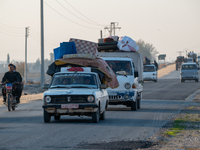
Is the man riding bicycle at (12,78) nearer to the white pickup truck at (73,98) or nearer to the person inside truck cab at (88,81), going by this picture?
the white pickup truck at (73,98)

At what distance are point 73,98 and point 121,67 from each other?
20.4 ft

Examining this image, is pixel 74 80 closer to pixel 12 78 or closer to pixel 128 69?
pixel 12 78

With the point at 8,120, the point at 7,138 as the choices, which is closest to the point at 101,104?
the point at 8,120

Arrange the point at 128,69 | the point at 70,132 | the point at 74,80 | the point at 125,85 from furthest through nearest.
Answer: the point at 128,69 < the point at 125,85 < the point at 74,80 < the point at 70,132

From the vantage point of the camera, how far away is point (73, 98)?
1136 centimetres

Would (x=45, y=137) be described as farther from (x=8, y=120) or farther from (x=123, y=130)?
(x=8, y=120)

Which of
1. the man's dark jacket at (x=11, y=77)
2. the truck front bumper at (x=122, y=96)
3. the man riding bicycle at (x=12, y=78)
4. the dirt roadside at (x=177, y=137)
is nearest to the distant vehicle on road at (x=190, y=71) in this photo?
the truck front bumper at (x=122, y=96)

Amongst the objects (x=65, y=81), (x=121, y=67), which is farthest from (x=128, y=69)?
(x=65, y=81)

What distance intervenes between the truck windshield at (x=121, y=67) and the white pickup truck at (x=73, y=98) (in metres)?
4.72

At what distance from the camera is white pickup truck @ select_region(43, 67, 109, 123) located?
37.0 feet

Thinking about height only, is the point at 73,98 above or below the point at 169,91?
above

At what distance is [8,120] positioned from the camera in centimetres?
1261

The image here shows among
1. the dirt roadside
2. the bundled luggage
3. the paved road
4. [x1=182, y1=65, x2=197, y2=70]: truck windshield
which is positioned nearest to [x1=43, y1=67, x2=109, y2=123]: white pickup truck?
the paved road

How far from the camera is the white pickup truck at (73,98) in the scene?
11281 mm
